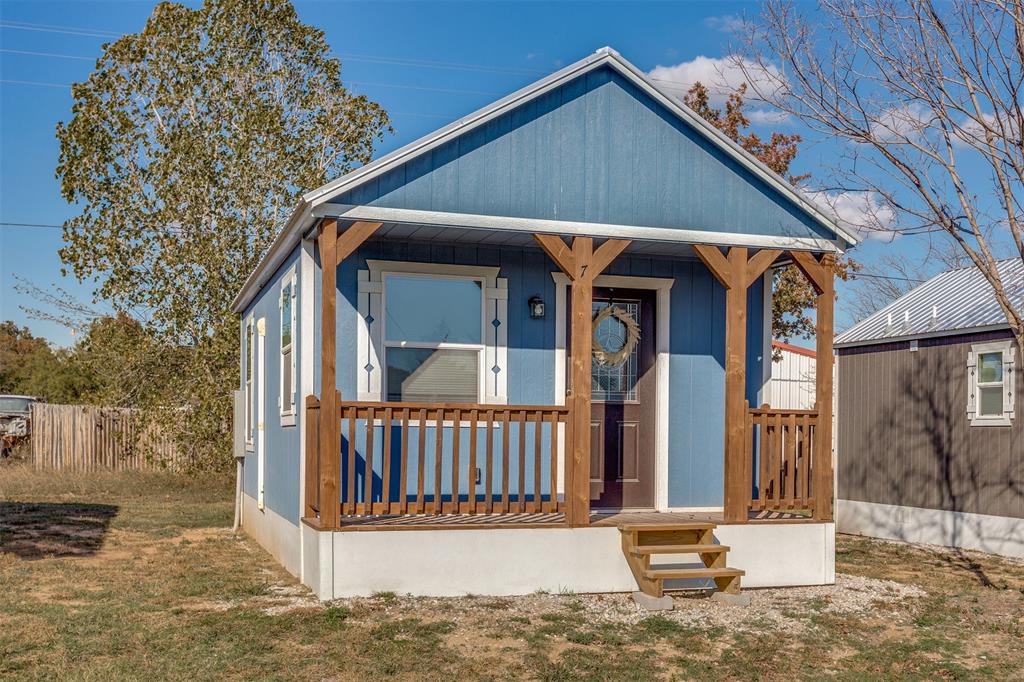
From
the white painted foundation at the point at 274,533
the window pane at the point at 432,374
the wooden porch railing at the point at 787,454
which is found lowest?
the white painted foundation at the point at 274,533

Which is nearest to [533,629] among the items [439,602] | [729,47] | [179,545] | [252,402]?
[439,602]

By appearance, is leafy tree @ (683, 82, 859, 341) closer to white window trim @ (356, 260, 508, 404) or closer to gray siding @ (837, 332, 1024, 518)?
gray siding @ (837, 332, 1024, 518)

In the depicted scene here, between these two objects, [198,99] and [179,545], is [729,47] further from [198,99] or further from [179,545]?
[198,99]

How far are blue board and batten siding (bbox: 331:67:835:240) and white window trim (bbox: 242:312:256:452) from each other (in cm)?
544

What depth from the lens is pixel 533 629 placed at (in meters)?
7.15

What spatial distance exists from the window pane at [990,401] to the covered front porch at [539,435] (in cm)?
397

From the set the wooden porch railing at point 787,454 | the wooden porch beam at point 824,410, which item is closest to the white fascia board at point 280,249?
the wooden porch railing at point 787,454

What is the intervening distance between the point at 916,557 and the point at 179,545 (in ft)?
26.4

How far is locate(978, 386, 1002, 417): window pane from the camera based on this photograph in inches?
487

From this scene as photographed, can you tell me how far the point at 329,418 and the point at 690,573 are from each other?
9.76 feet

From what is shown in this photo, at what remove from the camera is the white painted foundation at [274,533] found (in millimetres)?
9250

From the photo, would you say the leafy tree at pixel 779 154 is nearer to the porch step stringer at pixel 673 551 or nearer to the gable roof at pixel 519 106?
the gable roof at pixel 519 106

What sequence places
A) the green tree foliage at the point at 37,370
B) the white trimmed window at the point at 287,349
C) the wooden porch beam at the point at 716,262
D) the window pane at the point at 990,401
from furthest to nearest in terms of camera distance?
the green tree foliage at the point at 37,370
the window pane at the point at 990,401
the white trimmed window at the point at 287,349
the wooden porch beam at the point at 716,262

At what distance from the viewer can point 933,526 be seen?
13133 millimetres
